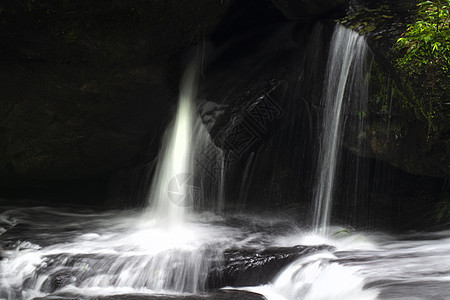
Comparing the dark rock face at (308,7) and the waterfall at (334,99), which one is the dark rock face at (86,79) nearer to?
the dark rock face at (308,7)

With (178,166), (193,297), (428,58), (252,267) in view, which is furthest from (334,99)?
(193,297)

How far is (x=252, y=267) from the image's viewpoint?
4.70 meters

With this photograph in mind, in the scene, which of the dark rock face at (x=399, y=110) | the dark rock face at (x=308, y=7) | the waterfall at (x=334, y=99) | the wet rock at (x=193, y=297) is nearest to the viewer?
the wet rock at (x=193, y=297)

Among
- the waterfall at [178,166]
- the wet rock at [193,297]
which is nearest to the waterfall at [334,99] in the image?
the waterfall at [178,166]

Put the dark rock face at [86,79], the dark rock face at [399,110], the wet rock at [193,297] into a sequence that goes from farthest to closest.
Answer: the dark rock face at [86,79] → the dark rock face at [399,110] → the wet rock at [193,297]

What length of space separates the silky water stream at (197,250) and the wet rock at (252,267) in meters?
0.01

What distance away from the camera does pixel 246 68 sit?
20.8 ft

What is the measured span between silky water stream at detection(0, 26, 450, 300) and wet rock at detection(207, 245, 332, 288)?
11 millimetres

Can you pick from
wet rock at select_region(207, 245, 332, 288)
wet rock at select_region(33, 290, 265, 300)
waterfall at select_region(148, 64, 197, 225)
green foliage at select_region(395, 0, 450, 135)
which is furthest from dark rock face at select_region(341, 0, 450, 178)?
wet rock at select_region(33, 290, 265, 300)

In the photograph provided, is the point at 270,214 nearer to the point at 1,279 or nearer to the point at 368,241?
the point at 368,241

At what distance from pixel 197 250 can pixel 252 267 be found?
76 cm

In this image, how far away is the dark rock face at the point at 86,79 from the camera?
17.7 ft

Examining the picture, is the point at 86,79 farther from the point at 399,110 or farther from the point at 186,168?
the point at 399,110

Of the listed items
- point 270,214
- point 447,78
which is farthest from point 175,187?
point 447,78
